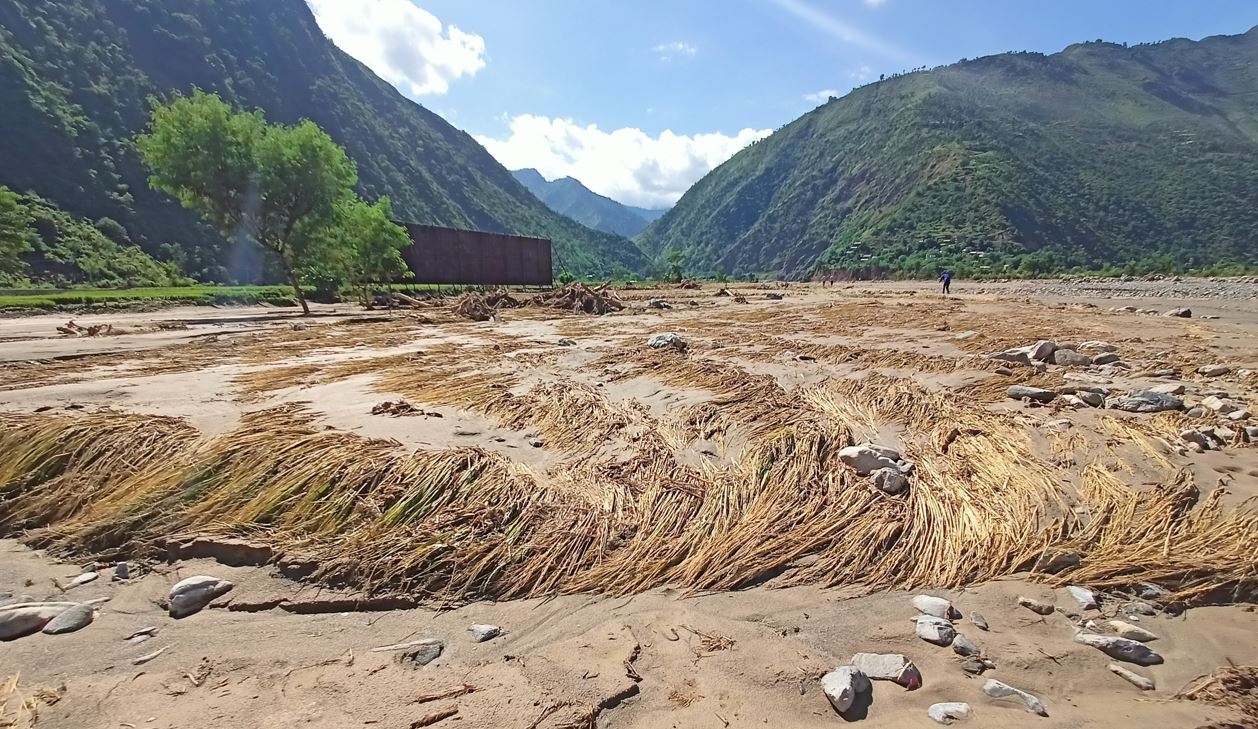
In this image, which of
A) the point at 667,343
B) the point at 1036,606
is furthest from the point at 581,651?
the point at 667,343

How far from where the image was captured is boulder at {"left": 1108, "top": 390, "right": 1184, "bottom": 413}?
5215 millimetres

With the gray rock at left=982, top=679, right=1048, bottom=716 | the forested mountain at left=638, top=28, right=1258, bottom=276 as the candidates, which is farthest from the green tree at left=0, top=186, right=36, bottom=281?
the forested mountain at left=638, top=28, right=1258, bottom=276

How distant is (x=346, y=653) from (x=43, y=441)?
3724 millimetres

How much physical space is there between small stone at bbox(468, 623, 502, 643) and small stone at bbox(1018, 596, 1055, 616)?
2.63 metres

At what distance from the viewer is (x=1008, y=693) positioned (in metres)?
2.02

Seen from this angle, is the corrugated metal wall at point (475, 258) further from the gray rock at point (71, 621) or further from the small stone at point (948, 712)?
the small stone at point (948, 712)

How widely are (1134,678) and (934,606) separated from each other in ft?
2.35

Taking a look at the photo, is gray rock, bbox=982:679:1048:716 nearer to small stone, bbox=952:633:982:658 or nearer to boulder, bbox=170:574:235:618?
small stone, bbox=952:633:982:658

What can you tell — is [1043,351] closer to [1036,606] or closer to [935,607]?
[1036,606]

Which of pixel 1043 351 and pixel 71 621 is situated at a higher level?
pixel 1043 351

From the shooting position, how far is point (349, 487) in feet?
11.6

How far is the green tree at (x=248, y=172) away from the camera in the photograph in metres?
19.4

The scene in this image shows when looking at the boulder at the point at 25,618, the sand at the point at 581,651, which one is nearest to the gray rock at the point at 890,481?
the sand at the point at 581,651

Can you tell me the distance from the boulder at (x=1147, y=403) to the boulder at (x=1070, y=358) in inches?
96.6
